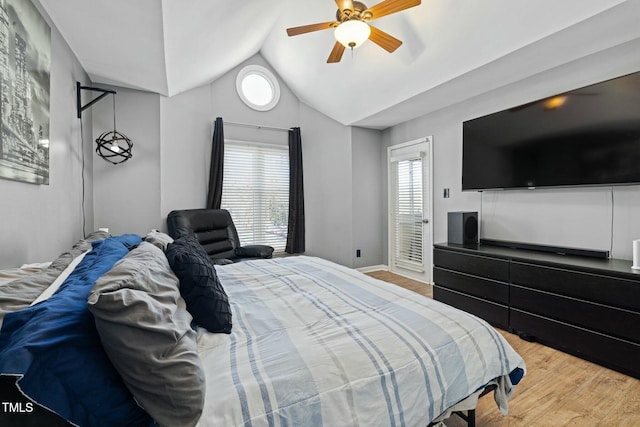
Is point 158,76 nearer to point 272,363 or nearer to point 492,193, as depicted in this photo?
point 272,363

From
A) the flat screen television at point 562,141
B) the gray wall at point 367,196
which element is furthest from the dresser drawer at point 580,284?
the gray wall at point 367,196

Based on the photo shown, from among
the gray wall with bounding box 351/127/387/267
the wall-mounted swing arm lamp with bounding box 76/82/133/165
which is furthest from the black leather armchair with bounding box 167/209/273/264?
the gray wall with bounding box 351/127/387/267

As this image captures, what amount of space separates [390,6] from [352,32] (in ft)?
1.04

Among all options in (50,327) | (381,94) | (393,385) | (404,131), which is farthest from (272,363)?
(404,131)

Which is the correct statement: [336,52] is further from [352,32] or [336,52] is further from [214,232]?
[214,232]

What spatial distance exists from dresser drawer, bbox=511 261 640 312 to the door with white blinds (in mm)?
1633

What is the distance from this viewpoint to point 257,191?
434 centimetres

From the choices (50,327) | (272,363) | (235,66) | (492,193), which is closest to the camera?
(50,327)

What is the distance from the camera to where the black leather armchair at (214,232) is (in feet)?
10.6

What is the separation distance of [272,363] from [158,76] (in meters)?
3.10

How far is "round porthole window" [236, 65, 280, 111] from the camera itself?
4.15m

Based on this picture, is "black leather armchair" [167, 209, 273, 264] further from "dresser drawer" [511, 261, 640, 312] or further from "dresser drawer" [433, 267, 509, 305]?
"dresser drawer" [511, 261, 640, 312]

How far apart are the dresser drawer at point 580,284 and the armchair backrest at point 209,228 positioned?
291 centimetres

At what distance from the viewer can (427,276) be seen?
413 cm
